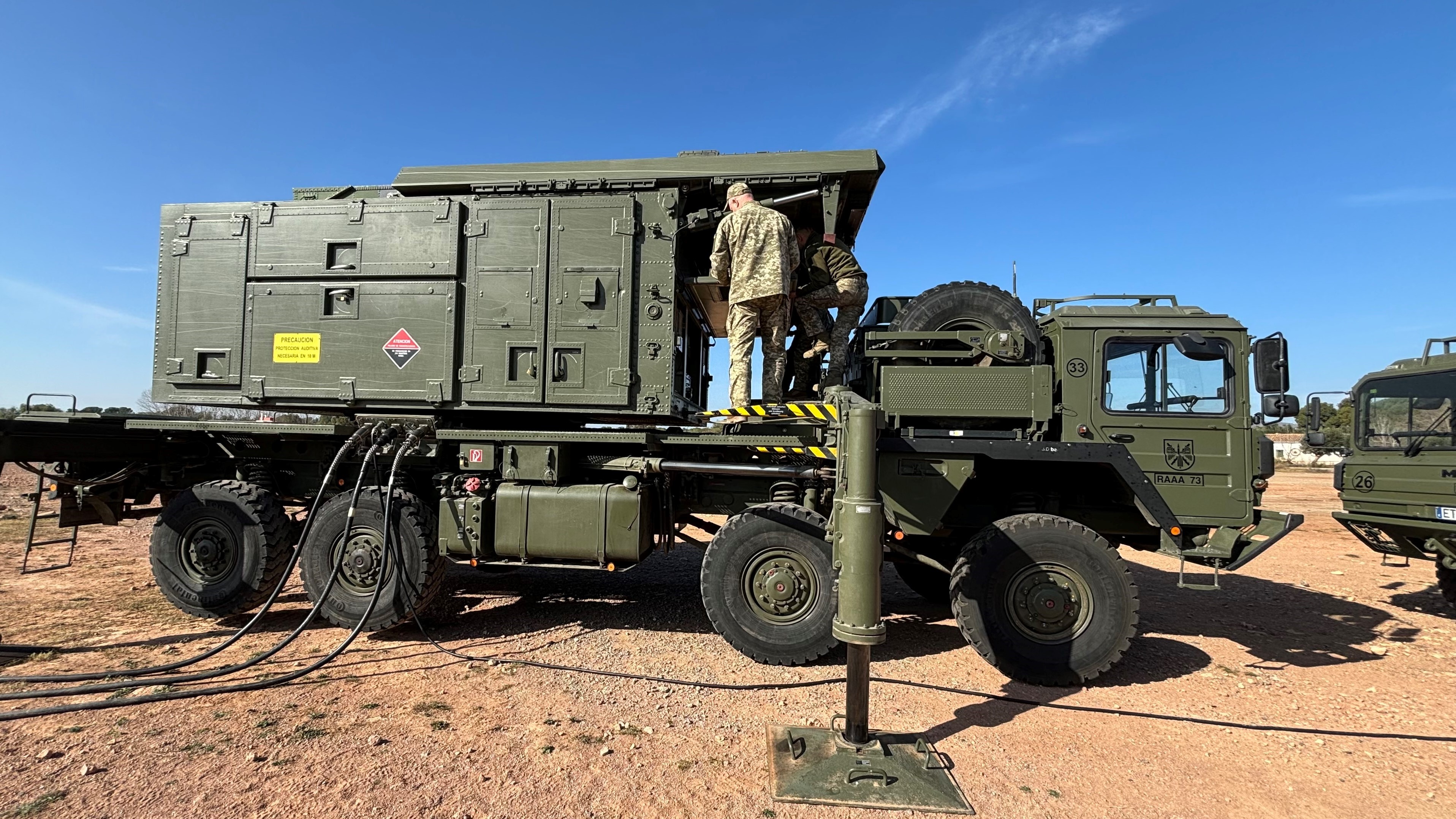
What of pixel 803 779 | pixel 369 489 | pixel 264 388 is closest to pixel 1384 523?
pixel 803 779

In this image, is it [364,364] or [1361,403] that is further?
[1361,403]

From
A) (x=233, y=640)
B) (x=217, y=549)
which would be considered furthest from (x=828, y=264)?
(x=217, y=549)

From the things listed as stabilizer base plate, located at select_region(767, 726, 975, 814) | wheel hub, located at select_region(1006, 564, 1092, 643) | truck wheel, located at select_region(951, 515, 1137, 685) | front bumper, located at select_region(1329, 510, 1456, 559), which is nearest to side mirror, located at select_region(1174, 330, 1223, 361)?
truck wheel, located at select_region(951, 515, 1137, 685)

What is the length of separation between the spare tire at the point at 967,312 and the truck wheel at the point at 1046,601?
1.45 meters

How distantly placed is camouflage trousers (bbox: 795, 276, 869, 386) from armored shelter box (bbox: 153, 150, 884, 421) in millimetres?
539

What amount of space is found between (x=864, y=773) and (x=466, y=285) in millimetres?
4778

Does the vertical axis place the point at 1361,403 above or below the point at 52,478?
above

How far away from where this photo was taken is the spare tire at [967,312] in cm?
518

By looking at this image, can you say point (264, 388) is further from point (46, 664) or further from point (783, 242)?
point (783, 242)

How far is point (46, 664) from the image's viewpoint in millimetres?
4578

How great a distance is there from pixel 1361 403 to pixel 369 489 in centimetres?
1180

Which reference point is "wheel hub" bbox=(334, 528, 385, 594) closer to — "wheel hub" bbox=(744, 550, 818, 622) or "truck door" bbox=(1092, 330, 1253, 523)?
"wheel hub" bbox=(744, 550, 818, 622)

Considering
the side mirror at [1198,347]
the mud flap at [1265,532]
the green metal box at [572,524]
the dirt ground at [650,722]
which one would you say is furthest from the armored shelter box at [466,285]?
the mud flap at [1265,532]

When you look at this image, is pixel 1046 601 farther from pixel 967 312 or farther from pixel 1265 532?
pixel 967 312
